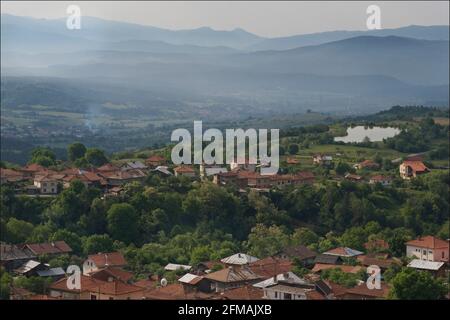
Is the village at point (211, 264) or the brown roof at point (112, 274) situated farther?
the brown roof at point (112, 274)

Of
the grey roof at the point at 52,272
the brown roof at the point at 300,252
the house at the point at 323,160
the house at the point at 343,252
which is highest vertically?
the house at the point at 323,160

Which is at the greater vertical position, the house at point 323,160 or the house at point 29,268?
the house at point 323,160

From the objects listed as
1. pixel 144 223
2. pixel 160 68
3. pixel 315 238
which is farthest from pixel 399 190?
pixel 160 68

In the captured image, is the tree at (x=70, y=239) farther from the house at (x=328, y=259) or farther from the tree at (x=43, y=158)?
the tree at (x=43, y=158)

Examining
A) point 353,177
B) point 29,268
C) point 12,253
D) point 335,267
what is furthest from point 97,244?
point 353,177

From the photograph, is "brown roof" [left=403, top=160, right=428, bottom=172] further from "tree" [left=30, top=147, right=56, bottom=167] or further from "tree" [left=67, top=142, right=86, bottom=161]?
"tree" [left=30, top=147, right=56, bottom=167]

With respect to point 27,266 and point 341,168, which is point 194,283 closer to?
point 27,266

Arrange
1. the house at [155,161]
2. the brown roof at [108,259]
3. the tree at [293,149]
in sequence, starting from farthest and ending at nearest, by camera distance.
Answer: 1. the tree at [293,149]
2. the house at [155,161]
3. the brown roof at [108,259]

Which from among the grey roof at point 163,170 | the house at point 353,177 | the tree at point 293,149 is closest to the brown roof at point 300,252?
the grey roof at point 163,170
